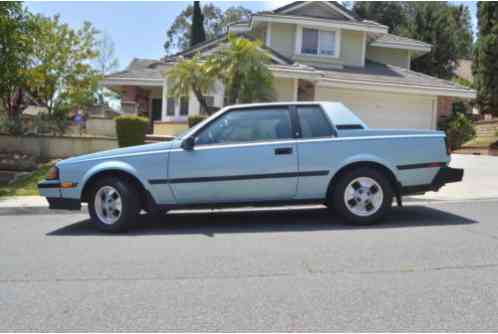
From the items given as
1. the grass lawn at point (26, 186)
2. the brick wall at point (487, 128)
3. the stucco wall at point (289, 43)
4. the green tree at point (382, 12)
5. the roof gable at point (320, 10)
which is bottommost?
the grass lawn at point (26, 186)

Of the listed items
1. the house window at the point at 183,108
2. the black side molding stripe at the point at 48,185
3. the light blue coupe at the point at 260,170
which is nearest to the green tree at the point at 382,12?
the house window at the point at 183,108

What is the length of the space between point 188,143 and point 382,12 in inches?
1586

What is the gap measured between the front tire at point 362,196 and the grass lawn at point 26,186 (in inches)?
291

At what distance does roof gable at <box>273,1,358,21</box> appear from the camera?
68.5 feet

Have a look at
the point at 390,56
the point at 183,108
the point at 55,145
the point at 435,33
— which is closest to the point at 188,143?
the point at 55,145

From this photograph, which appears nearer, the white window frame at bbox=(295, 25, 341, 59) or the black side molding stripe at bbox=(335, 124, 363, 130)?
the black side molding stripe at bbox=(335, 124, 363, 130)

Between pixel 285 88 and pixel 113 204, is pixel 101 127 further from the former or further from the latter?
pixel 113 204

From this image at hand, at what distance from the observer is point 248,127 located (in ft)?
20.7

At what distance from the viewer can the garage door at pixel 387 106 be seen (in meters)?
19.7

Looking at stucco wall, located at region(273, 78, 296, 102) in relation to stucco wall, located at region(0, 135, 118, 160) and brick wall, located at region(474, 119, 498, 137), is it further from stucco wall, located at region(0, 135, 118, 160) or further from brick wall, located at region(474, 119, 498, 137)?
brick wall, located at region(474, 119, 498, 137)

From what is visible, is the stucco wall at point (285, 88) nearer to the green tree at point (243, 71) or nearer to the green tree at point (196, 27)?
the green tree at point (243, 71)

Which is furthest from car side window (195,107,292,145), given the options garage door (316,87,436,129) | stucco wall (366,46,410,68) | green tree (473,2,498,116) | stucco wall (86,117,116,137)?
stucco wall (366,46,410,68)

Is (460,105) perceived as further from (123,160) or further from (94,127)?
(123,160)

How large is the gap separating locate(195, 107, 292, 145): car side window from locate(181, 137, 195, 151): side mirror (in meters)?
0.12
